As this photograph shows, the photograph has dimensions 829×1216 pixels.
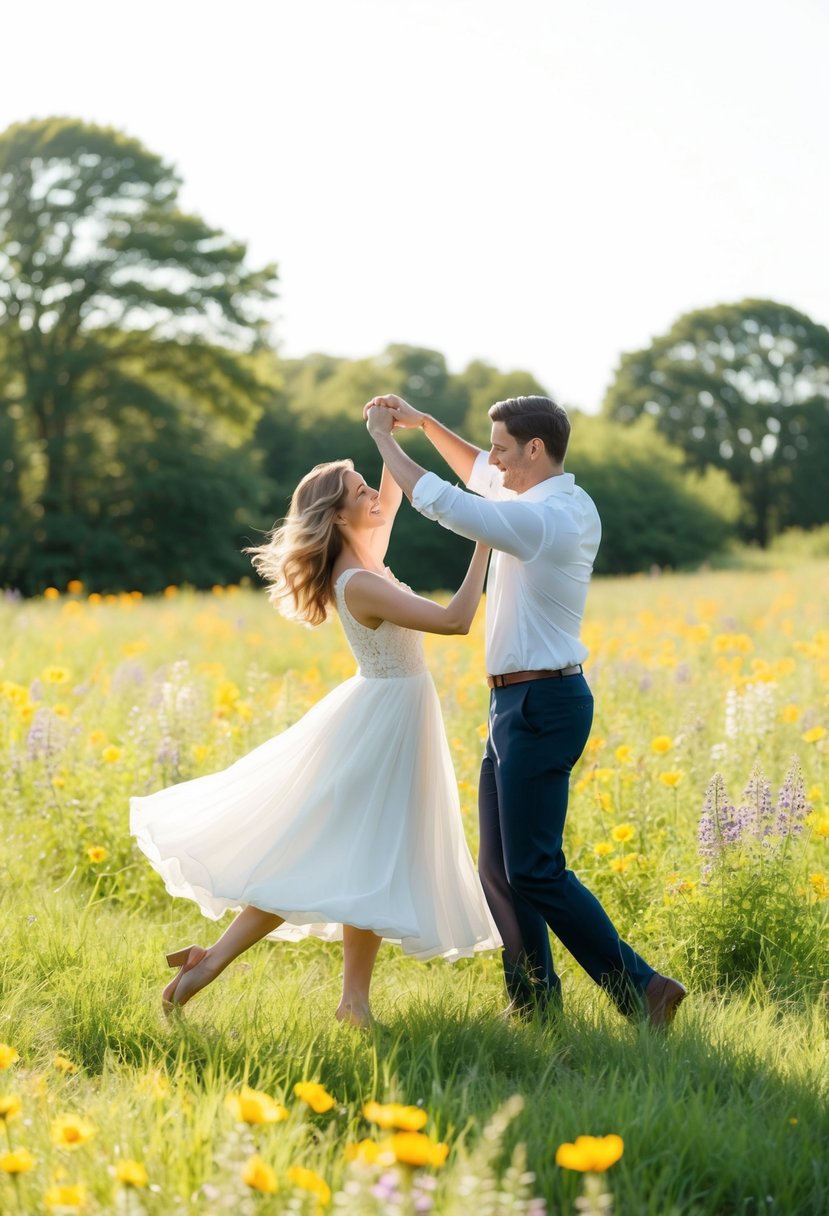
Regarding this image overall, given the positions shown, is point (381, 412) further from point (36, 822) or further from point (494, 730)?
point (36, 822)

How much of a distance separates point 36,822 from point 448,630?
2.88 m

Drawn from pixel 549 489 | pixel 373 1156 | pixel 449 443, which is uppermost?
pixel 449 443

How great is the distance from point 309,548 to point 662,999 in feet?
6.19

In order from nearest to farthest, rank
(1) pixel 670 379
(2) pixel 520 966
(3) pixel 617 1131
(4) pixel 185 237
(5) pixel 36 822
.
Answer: (3) pixel 617 1131
(2) pixel 520 966
(5) pixel 36 822
(4) pixel 185 237
(1) pixel 670 379

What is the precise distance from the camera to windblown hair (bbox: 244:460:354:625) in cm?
400

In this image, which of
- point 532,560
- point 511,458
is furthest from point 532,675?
point 511,458

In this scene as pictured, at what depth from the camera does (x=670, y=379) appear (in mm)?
53812

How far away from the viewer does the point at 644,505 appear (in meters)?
43.5

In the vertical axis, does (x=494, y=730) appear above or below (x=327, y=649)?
above

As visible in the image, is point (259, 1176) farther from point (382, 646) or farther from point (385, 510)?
point (385, 510)

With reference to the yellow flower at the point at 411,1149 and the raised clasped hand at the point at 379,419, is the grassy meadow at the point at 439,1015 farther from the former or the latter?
the raised clasped hand at the point at 379,419

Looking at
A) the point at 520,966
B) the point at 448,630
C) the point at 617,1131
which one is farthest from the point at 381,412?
the point at 617,1131

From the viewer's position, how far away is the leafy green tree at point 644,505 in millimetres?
42812

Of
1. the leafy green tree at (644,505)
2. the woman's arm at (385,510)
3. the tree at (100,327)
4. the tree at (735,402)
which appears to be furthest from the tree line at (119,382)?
the woman's arm at (385,510)
